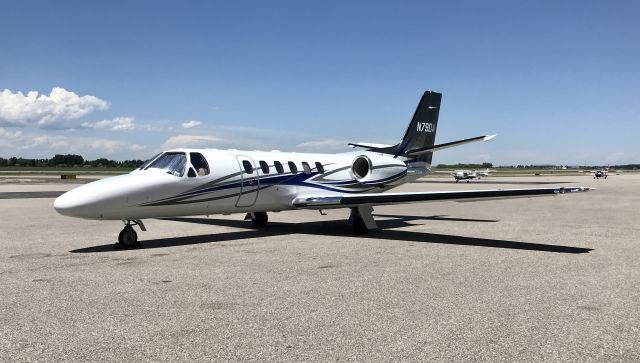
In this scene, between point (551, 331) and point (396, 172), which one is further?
point (396, 172)

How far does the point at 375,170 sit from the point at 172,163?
766 centimetres

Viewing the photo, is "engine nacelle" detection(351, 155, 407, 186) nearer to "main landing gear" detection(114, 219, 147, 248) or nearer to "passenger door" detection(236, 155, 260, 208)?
"passenger door" detection(236, 155, 260, 208)

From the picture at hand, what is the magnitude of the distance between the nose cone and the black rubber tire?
6.91 meters

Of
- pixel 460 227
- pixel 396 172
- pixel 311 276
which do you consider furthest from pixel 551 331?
pixel 396 172

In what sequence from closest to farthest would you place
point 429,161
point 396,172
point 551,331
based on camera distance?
point 551,331 → point 396,172 → point 429,161

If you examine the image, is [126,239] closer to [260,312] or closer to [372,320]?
[260,312]

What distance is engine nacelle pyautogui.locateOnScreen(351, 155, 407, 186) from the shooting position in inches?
667

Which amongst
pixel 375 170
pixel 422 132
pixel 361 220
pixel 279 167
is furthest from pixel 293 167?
pixel 422 132

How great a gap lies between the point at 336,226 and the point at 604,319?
10918mm

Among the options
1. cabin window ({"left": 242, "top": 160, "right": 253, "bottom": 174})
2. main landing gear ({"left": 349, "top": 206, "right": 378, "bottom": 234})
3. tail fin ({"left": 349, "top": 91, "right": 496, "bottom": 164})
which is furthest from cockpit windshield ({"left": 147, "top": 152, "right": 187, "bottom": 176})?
tail fin ({"left": 349, "top": 91, "right": 496, "bottom": 164})

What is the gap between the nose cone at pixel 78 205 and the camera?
1000cm

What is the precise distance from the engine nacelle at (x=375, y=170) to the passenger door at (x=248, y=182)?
4.26m

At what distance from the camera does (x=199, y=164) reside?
12.2 meters

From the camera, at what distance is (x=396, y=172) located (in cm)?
1772
